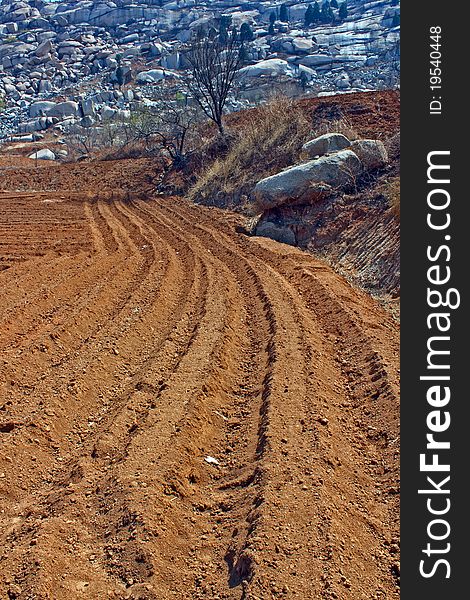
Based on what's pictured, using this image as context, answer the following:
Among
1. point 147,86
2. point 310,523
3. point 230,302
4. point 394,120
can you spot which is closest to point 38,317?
point 230,302

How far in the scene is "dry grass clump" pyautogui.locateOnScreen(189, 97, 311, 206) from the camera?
54.1 ft

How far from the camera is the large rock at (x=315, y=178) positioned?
13.1 metres

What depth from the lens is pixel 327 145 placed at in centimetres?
1434

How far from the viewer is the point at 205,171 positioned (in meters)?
19.5

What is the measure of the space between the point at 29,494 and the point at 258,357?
10.2 feet

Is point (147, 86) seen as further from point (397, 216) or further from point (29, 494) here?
point (29, 494)

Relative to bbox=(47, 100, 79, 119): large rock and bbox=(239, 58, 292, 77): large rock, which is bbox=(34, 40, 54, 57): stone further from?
bbox=(239, 58, 292, 77): large rock

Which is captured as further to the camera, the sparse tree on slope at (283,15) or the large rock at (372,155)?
the sparse tree on slope at (283,15)

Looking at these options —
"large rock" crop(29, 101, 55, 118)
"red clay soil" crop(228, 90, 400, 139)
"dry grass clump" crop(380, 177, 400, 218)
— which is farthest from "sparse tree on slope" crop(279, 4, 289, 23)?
"dry grass clump" crop(380, 177, 400, 218)

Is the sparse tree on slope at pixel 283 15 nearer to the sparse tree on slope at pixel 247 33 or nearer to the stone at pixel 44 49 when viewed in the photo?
the sparse tree on slope at pixel 247 33

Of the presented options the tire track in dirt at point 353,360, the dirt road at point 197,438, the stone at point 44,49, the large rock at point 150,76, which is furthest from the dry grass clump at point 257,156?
the stone at point 44,49

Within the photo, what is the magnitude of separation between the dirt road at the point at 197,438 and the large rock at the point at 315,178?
11.0 ft

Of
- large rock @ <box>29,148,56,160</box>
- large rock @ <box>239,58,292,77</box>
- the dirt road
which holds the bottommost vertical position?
the dirt road

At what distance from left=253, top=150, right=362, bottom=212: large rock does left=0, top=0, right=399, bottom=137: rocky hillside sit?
2997 cm
